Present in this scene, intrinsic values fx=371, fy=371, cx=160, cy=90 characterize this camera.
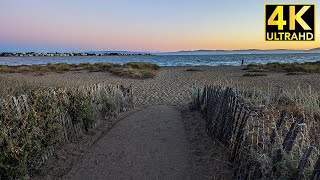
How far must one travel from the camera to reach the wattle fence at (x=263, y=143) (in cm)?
347

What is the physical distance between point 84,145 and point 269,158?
4.30m

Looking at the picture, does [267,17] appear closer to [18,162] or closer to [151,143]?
[151,143]

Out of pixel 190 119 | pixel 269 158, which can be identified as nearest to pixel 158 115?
pixel 190 119

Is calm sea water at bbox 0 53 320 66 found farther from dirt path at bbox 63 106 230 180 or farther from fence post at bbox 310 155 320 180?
fence post at bbox 310 155 320 180

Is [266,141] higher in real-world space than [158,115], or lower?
higher

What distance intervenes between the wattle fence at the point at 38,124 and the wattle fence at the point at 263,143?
107 inches

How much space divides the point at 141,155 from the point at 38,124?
72.0 inches

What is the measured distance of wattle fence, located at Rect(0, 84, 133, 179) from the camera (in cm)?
488

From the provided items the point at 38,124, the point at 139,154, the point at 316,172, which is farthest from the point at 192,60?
the point at 316,172

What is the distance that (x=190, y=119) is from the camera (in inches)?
389

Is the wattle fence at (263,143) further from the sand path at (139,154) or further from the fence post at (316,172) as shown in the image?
the sand path at (139,154)

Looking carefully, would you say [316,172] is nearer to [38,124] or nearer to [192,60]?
[38,124]

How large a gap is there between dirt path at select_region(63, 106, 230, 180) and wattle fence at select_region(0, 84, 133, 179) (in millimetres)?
546

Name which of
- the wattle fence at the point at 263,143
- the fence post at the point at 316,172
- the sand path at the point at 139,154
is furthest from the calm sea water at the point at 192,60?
the fence post at the point at 316,172
